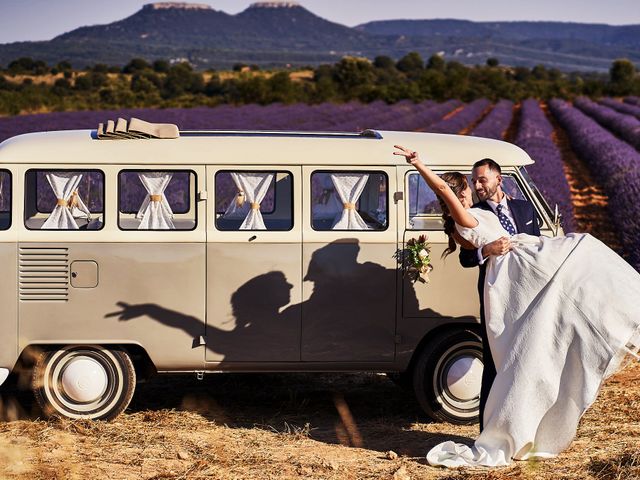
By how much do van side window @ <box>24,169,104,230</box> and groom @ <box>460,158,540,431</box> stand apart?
2.40m

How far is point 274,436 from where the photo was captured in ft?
22.3

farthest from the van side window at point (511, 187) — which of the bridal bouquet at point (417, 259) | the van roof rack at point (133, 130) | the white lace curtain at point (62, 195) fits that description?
the white lace curtain at point (62, 195)

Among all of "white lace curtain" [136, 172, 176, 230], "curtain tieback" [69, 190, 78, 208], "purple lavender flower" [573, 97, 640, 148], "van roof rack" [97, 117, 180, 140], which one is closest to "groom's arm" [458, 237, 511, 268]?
"white lace curtain" [136, 172, 176, 230]

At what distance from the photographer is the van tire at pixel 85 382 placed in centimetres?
698

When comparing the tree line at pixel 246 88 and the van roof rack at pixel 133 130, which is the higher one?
the tree line at pixel 246 88

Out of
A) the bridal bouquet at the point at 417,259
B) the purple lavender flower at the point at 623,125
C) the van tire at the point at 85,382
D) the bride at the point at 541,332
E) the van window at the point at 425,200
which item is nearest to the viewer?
the bride at the point at 541,332

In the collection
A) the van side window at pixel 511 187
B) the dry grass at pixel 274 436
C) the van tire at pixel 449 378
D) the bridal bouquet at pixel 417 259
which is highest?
the van side window at pixel 511 187

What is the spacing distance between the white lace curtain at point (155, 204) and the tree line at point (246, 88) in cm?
5024

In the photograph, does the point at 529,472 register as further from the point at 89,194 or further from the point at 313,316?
the point at 89,194

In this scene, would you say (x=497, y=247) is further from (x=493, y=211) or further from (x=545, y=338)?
(x=545, y=338)

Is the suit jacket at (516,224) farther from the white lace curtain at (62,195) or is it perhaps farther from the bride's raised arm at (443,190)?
the white lace curtain at (62,195)

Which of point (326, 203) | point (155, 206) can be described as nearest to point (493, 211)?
point (326, 203)

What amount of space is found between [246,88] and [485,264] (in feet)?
236

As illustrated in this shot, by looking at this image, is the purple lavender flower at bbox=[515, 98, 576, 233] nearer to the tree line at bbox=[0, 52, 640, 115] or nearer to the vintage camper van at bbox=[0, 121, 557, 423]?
the vintage camper van at bbox=[0, 121, 557, 423]
